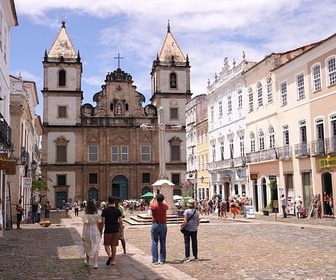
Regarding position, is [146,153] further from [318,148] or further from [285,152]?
[318,148]

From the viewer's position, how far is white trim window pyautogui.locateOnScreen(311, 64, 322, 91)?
26.1m

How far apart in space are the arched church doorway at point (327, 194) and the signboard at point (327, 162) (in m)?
0.58

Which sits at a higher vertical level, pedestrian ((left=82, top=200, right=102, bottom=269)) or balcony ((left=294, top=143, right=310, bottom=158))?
balcony ((left=294, top=143, right=310, bottom=158))

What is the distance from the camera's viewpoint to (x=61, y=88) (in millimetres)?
54562

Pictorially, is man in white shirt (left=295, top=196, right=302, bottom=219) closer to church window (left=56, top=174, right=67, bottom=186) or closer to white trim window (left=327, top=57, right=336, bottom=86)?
white trim window (left=327, top=57, right=336, bottom=86)

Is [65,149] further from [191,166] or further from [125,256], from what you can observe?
[125,256]

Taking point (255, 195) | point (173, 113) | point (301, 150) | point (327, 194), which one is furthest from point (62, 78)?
point (327, 194)

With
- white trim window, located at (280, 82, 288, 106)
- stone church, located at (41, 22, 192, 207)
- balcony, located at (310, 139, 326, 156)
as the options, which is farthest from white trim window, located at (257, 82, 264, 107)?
stone church, located at (41, 22, 192, 207)

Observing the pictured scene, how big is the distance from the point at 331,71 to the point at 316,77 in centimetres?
137

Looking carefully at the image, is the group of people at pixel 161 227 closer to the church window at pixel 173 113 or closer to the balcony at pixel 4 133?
the balcony at pixel 4 133

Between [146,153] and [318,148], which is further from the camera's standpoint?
[146,153]

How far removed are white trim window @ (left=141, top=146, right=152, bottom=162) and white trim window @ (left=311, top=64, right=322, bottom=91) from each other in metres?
31.3

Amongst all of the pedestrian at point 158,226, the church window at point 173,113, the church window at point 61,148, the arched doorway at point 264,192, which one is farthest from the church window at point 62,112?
the pedestrian at point 158,226

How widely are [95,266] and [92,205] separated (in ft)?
3.99
